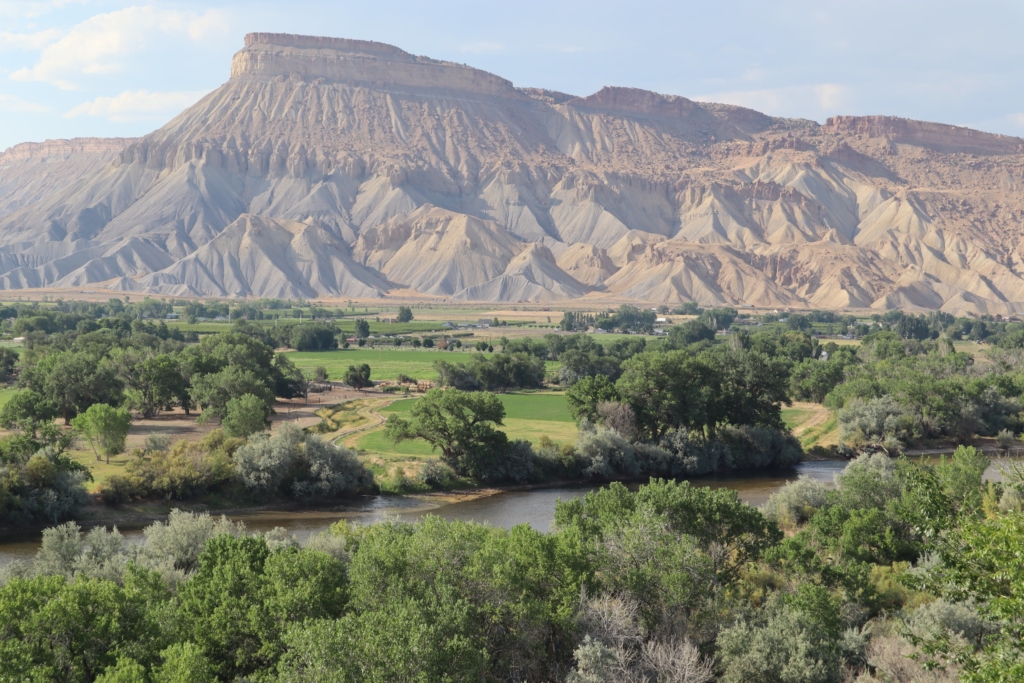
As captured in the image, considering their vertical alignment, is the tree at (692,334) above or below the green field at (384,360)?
above

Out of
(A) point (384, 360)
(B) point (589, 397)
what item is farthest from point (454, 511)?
(A) point (384, 360)

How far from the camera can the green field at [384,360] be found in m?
97.3

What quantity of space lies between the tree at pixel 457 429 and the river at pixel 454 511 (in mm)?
2950

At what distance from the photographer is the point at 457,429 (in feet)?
182

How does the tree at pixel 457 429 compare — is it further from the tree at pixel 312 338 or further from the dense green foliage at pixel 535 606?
the tree at pixel 312 338

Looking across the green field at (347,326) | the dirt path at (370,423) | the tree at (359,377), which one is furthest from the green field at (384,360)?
the green field at (347,326)

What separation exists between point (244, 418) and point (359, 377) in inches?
1236

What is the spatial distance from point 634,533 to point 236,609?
10.4m

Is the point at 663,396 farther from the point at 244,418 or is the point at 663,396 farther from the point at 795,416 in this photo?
the point at 244,418

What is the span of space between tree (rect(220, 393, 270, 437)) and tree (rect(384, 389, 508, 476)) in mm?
8573

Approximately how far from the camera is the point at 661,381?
6234 centimetres

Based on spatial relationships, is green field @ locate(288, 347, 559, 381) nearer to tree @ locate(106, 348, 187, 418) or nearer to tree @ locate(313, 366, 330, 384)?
tree @ locate(313, 366, 330, 384)

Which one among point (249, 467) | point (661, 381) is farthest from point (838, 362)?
point (249, 467)

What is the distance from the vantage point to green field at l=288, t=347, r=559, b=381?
97.3 meters
